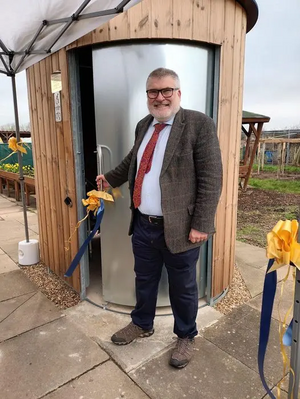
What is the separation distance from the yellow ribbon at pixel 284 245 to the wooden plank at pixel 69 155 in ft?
6.55

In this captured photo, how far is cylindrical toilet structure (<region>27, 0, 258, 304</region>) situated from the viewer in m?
2.24

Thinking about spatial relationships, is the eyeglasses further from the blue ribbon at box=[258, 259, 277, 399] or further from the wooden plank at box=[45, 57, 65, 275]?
the wooden plank at box=[45, 57, 65, 275]

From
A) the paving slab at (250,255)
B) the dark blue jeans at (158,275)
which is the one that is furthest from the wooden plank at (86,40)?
the paving slab at (250,255)

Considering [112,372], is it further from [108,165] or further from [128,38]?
[128,38]

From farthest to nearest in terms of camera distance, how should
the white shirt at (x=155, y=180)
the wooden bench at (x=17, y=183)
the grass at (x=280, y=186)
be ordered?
the grass at (x=280, y=186) < the wooden bench at (x=17, y=183) < the white shirt at (x=155, y=180)

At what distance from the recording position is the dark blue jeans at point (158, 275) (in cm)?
206

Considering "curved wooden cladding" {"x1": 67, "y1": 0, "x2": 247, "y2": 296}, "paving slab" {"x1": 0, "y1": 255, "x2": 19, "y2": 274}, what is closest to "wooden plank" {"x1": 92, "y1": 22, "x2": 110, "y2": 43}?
"curved wooden cladding" {"x1": 67, "y1": 0, "x2": 247, "y2": 296}

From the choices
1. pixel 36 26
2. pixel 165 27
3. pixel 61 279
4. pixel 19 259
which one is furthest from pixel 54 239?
pixel 165 27

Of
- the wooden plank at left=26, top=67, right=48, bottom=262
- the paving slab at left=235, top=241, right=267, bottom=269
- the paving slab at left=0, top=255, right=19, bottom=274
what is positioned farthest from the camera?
the paving slab at left=235, top=241, right=267, bottom=269

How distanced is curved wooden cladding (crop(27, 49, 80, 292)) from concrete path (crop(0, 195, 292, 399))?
20.3 inches

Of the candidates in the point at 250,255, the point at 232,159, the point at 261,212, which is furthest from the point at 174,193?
the point at 261,212

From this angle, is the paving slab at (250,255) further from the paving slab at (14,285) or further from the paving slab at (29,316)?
the paving slab at (14,285)

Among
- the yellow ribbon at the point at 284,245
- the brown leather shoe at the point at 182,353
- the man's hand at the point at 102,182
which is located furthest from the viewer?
the man's hand at the point at 102,182

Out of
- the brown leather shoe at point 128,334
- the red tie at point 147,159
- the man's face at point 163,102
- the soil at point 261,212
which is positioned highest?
the man's face at point 163,102
